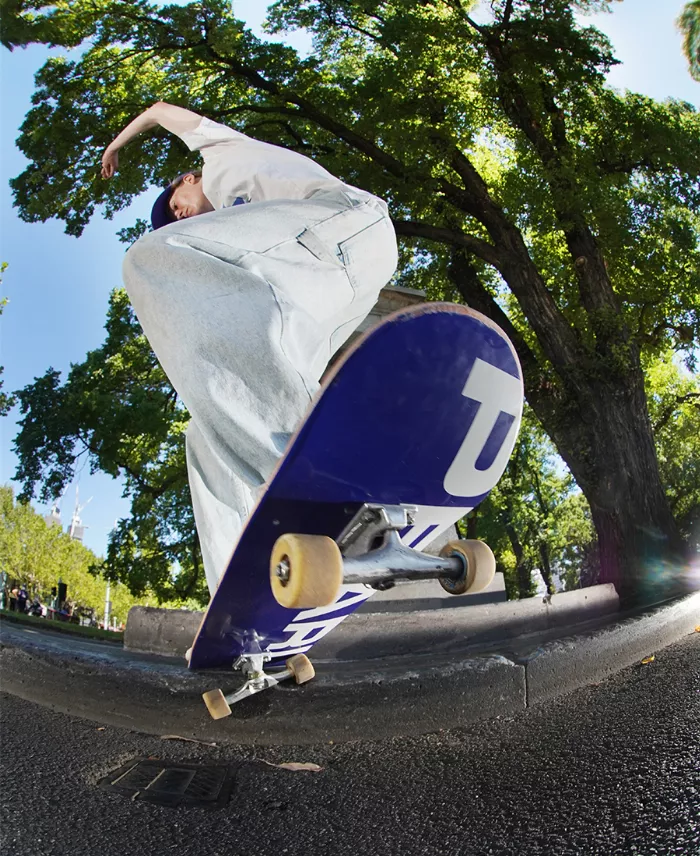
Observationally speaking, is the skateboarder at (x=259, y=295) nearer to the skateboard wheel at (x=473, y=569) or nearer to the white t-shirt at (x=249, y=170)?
the white t-shirt at (x=249, y=170)

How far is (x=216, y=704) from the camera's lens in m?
1.82

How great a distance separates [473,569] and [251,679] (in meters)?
0.84

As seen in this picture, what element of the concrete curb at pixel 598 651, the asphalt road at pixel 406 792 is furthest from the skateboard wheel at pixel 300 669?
the concrete curb at pixel 598 651

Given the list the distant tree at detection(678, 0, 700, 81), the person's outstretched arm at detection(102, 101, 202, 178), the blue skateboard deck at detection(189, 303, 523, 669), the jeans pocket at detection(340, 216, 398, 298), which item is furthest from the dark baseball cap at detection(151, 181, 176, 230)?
the distant tree at detection(678, 0, 700, 81)

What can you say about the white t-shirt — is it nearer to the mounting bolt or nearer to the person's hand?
the person's hand

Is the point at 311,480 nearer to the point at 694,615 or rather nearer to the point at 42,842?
the point at 42,842

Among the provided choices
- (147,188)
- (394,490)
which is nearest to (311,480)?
(394,490)

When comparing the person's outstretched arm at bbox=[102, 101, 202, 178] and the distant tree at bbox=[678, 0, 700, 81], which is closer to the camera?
the person's outstretched arm at bbox=[102, 101, 202, 178]

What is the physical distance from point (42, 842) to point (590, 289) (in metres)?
9.15

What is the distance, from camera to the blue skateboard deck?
1.48 meters

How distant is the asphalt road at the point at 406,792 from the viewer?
1321mm

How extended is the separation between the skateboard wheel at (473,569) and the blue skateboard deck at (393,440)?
0.21 m

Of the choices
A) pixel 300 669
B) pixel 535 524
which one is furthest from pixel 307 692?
pixel 535 524

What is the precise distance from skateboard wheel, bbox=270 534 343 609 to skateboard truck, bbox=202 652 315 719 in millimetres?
698
